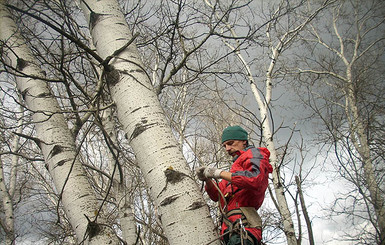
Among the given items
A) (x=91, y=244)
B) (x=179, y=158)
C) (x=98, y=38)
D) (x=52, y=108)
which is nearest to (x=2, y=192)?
(x=52, y=108)

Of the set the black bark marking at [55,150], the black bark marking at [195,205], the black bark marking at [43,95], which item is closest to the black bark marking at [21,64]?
the black bark marking at [43,95]

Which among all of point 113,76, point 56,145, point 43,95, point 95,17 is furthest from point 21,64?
point 113,76

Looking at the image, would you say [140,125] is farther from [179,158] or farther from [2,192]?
[2,192]

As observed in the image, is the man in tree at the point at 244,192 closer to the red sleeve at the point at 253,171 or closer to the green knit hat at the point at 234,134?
the red sleeve at the point at 253,171

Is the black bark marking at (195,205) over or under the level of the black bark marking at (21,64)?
under

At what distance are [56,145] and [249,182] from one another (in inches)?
61.6

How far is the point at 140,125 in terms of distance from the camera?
137 centimetres

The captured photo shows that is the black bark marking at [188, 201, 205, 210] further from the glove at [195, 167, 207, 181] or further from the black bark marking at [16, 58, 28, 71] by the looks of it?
the black bark marking at [16, 58, 28, 71]

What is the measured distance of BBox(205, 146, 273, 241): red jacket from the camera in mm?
1416

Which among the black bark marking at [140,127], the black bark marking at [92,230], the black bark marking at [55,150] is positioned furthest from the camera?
the black bark marking at [55,150]

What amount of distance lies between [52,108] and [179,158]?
59.2 inches

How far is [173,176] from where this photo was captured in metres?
1.22

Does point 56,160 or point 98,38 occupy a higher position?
point 98,38

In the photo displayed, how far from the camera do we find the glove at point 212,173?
1.47 meters
